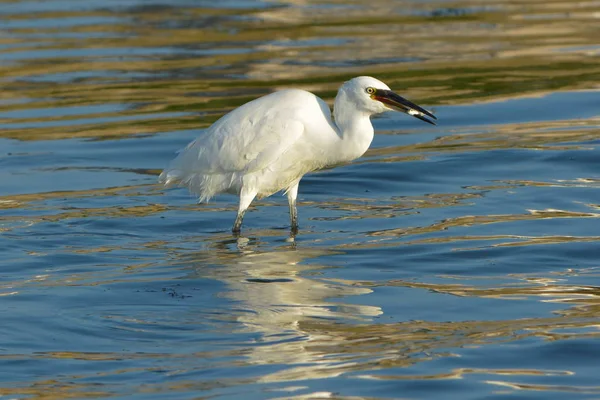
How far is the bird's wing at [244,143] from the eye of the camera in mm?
10032

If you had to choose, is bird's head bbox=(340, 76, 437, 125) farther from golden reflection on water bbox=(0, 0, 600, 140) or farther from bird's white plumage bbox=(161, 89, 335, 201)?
golden reflection on water bbox=(0, 0, 600, 140)

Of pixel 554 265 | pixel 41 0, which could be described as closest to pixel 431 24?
pixel 41 0

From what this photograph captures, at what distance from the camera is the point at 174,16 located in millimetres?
22547

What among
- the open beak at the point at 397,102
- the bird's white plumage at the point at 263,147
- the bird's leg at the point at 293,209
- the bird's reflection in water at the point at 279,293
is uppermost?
the open beak at the point at 397,102

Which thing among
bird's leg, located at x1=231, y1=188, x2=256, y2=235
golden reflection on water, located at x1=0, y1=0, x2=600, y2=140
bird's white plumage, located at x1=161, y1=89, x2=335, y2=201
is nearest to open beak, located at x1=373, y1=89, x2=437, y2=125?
bird's white plumage, located at x1=161, y1=89, x2=335, y2=201

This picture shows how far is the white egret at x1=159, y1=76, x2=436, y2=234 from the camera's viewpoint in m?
9.91

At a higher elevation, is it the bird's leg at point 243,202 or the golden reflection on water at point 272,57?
the golden reflection on water at point 272,57

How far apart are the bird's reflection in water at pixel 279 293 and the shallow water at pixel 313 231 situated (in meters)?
0.02

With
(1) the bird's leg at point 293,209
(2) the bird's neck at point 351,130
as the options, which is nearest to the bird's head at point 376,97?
(2) the bird's neck at point 351,130

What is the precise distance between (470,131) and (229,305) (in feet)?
21.4

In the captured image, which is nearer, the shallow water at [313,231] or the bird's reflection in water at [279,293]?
the shallow water at [313,231]

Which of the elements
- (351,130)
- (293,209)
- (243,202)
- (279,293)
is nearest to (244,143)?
(243,202)

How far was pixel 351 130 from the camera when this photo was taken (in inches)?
394

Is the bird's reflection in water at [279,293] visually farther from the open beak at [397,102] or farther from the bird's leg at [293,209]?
the open beak at [397,102]
